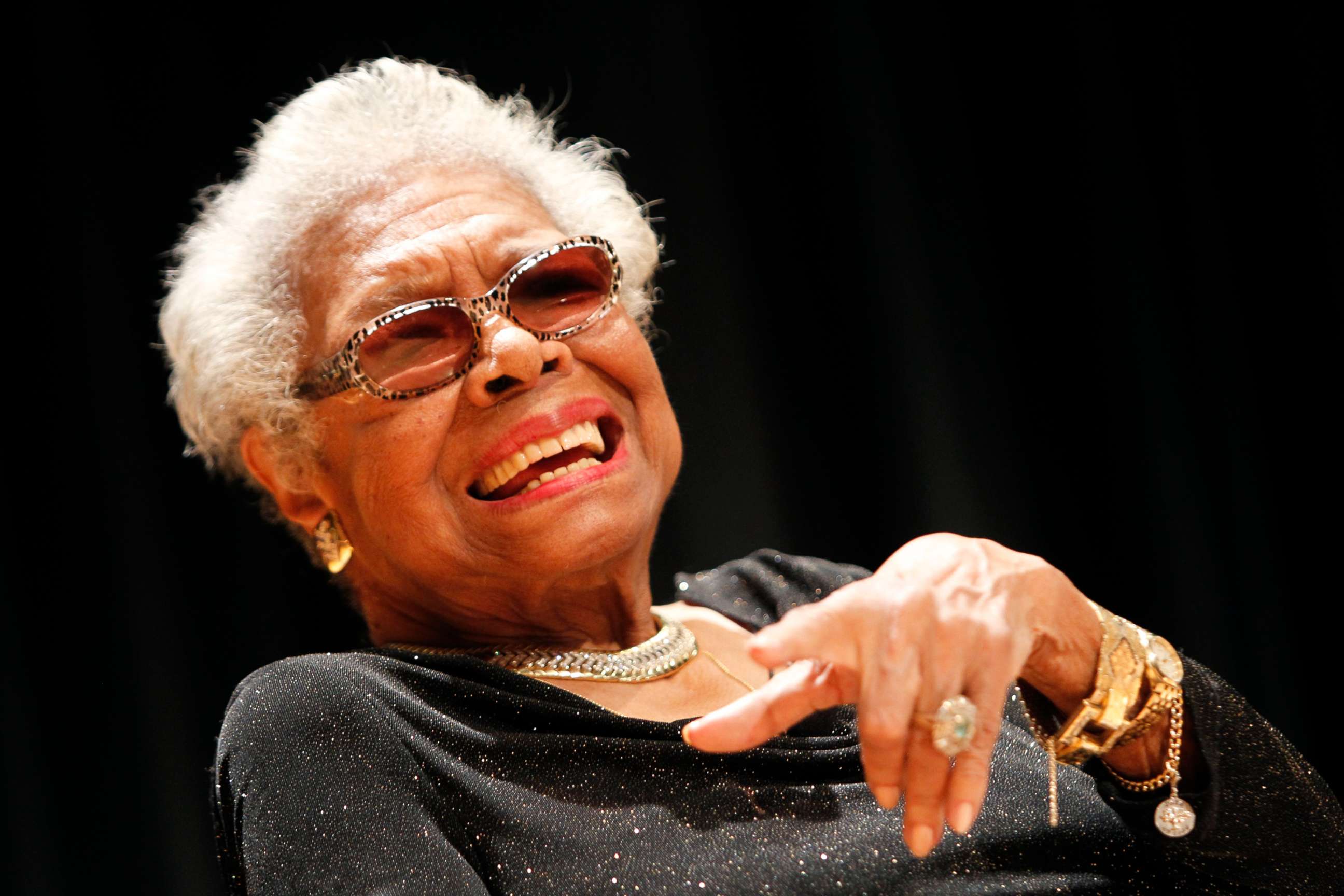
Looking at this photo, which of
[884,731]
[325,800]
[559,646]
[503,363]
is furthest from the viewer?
[559,646]

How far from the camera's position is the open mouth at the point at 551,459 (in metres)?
1.27

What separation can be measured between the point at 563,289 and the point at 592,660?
0.45m

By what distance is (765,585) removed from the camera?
153cm

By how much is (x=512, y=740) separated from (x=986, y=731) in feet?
1.61

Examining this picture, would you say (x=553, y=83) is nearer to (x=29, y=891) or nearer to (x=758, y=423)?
(x=758, y=423)

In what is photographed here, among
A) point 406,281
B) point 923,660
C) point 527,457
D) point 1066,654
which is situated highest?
point 406,281

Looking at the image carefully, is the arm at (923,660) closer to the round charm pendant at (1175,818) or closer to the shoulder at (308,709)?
the round charm pendant at (1175,818)

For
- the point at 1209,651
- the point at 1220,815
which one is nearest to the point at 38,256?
the point at 1220,815

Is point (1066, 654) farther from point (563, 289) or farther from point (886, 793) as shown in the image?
point (563, 289)

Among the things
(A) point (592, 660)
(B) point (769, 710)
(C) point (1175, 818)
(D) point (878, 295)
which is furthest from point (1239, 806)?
(D) point (878, 295)

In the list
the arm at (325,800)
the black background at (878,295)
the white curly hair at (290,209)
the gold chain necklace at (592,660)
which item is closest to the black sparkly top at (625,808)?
the arm at (325,800)

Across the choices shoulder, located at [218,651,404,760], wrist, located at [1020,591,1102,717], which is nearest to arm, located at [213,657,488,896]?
shoulder, located at [218,651,404,760]

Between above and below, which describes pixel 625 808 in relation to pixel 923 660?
below

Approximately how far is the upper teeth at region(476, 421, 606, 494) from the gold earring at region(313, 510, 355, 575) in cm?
22
